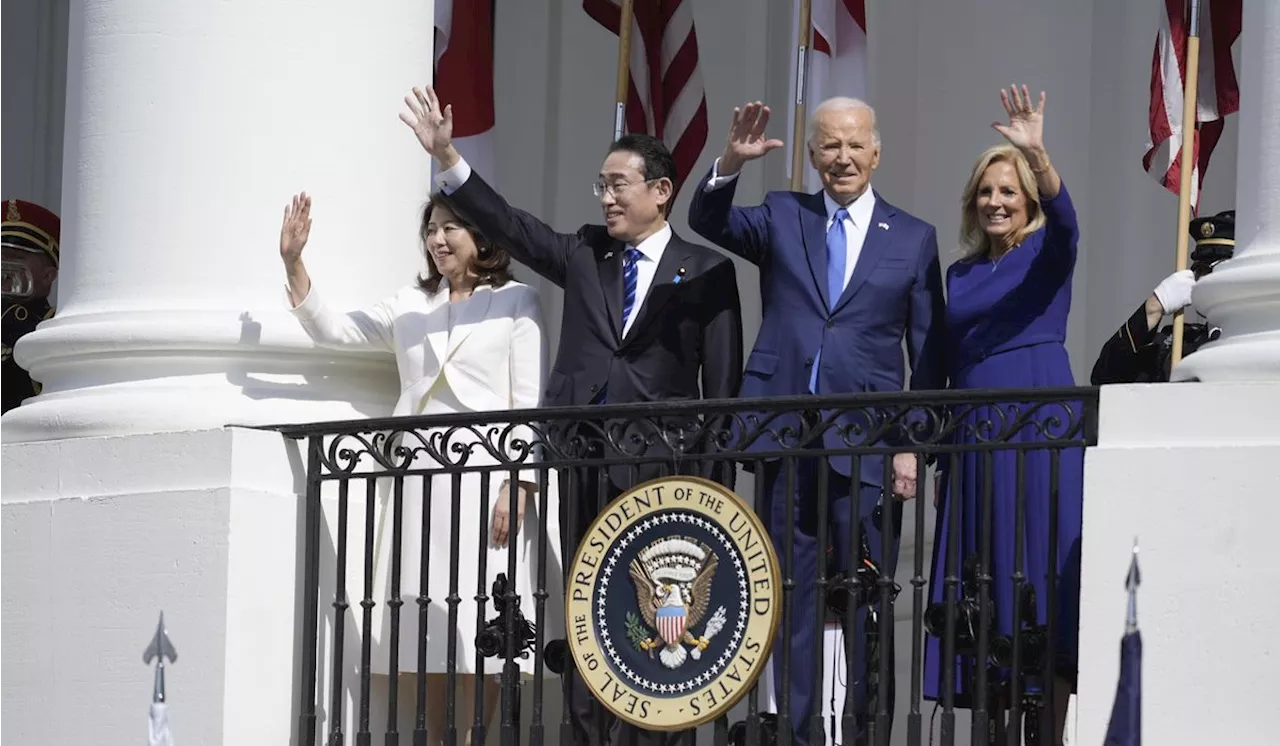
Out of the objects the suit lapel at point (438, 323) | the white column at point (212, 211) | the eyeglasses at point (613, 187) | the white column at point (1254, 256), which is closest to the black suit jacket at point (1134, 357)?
the white column at point (1254, 256)

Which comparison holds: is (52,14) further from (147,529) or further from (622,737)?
(622,737)

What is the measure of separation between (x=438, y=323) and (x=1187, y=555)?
2.77 m

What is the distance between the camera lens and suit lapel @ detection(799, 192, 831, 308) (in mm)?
7957

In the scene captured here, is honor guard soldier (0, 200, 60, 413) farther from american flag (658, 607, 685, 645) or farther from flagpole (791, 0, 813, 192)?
american flag (658, 607, 685, 645)

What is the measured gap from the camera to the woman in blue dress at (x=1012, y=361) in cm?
745

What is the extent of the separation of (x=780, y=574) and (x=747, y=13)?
555cm

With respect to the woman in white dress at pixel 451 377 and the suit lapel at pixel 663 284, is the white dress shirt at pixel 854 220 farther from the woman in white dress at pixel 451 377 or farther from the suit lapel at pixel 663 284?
the woman in white dress at pixel 451 377

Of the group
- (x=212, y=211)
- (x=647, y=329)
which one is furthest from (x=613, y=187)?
(x=212, y=211)

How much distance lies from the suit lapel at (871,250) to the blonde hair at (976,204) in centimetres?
23

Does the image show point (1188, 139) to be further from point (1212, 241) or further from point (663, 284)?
point (663, 284)

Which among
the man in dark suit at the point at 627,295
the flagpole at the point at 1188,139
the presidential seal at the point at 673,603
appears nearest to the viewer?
the presidential seal at the point at 673,603

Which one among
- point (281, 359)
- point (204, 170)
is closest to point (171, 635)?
point (281, 359)

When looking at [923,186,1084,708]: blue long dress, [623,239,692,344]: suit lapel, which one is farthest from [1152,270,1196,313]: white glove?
[623,239,692,344]: suit lapel

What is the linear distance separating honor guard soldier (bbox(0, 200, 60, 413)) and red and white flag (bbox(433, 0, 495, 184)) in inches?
67.9
